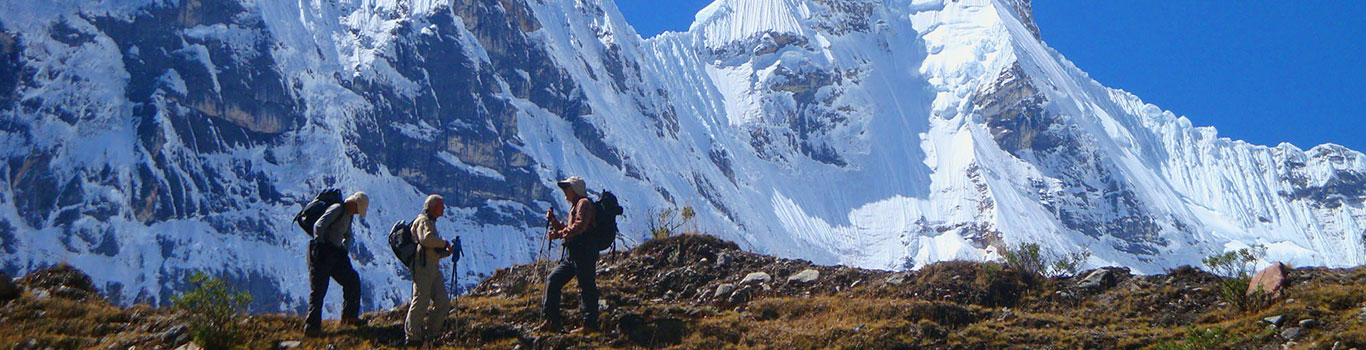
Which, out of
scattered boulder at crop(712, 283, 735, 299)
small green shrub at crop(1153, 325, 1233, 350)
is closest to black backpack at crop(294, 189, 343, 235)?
scattered boulder at crop(712, 283, 735, 299)

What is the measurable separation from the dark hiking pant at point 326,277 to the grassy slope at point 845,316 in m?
0.23

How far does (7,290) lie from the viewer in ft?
38.0

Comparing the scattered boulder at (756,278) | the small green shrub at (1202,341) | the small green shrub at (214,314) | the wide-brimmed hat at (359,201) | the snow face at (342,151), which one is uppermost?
the snow face at (342,151)

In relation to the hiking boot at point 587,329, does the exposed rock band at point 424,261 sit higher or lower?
higher

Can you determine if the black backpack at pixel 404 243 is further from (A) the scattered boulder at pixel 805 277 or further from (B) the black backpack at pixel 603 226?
(A) the scattered boulder at pixel 805 277

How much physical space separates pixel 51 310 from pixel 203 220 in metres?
132

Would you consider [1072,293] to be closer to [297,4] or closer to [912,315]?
[912,315]

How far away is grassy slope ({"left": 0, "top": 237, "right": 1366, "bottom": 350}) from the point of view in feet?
34.4

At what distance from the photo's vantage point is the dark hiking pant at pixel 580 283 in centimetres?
1137

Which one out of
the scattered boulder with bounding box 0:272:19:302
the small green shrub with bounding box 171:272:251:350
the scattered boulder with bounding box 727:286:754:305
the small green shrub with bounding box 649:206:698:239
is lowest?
the small green shrub with bounding box 171:272:251:350

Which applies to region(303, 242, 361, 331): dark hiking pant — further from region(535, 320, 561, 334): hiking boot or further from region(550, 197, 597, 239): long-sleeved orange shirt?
region(550, 197, 597, 239): long-sleeved orange shirt

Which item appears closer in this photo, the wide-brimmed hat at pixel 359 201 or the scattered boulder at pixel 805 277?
the wide-brimmed hat at pixel 359 201

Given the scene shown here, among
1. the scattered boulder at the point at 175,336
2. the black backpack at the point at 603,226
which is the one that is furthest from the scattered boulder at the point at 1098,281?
the scattered boulder at the point at 175,336

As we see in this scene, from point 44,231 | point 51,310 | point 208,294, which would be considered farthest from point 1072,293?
point 44,231
